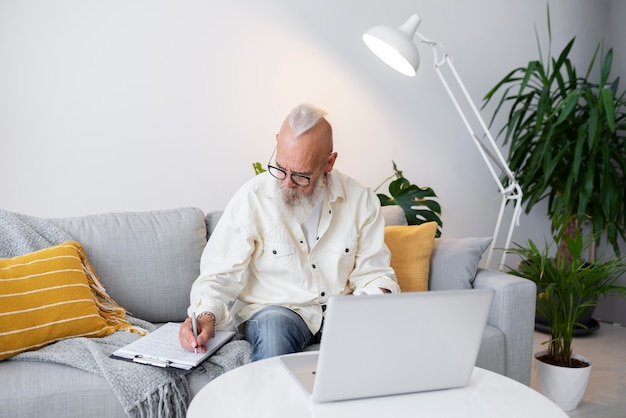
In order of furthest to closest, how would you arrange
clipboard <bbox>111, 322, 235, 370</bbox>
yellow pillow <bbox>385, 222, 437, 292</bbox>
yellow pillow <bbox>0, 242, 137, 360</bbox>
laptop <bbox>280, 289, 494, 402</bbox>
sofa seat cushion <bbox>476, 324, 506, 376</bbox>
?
1. yellow pillow <bbox>385, 222, 437, 292</bbox>
2. sofa seat cushion <bbox>476, 324, 506, 376</bbox>
3. yellow pillow <bbox>0, 242, 137, 360</bbox>
4. clipboard <bbox>111, 322, 235, 370</bbox>
5. laptop <bbox>280, 289, 494, 402</bbox>

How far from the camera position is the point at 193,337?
1.54m

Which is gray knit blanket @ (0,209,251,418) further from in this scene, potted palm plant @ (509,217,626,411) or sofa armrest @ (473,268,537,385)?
potted palm plant @ (509,217,626,411)

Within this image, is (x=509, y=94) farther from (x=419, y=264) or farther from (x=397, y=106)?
(x=419, y=264)

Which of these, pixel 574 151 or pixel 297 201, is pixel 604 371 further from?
pixel 297 201

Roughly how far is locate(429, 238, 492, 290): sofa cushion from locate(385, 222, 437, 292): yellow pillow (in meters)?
0.06

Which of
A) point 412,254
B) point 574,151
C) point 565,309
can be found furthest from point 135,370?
point 574,151

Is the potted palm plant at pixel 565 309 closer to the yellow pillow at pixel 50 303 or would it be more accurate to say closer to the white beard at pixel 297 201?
the white beard at pixel 297 201

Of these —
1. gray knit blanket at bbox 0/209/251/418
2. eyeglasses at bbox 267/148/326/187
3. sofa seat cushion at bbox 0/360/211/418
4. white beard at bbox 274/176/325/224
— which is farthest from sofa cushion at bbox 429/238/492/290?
sofa seat cushion at bbox 0/360/211/418

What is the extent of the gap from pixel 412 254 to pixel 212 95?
117cm

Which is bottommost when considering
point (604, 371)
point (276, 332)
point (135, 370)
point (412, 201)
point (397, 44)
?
point (604, 371)

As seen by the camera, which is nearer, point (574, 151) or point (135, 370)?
point (135, 370)

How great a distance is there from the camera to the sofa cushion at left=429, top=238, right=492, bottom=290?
227 cm

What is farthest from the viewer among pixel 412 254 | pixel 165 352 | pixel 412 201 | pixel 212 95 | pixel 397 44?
pixel 412 201

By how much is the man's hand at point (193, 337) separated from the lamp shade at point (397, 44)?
4.39 ft
